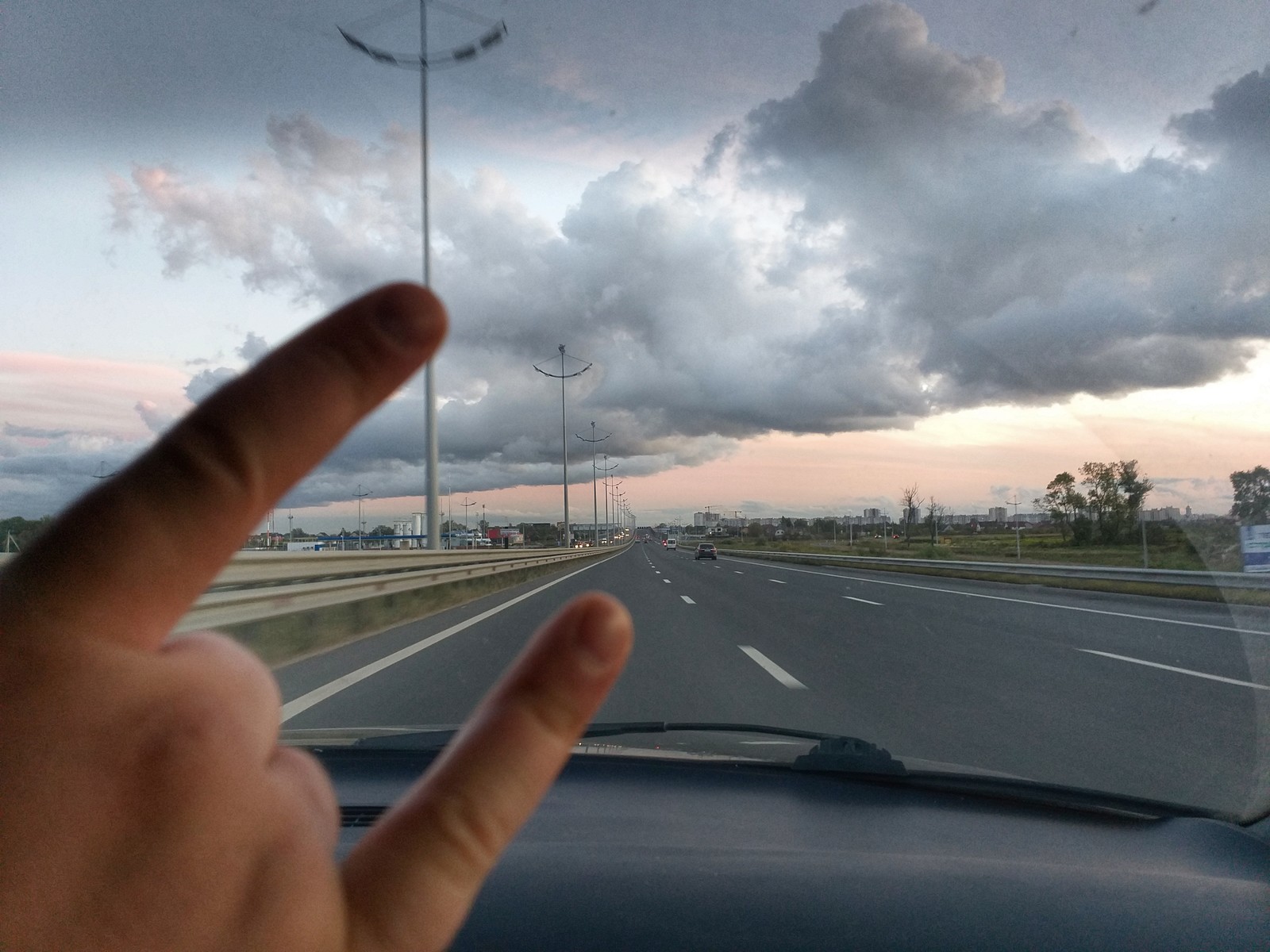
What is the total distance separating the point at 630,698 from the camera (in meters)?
7.35

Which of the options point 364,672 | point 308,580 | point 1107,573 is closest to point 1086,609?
point 1107,573

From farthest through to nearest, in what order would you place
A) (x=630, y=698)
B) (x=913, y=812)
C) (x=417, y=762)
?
1. (x=630, y=698)
2. (x=417, y=762)
3. (x=913, y=812)

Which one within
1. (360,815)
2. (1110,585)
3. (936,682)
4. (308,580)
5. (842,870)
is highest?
(308,580)

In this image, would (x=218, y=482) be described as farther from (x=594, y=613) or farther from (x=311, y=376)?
(x=594, y=613)

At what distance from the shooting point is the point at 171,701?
729 millimetres

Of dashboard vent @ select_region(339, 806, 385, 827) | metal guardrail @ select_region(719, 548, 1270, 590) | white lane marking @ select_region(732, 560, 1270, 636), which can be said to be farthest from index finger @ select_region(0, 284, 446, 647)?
white lane marking @ select_region(732, 560, 1270, 636)

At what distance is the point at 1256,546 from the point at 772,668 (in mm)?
4257

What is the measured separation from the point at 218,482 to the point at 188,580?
89mm

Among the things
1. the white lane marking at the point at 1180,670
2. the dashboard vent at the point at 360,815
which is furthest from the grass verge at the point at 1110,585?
the dashboard vent at the point at 360,815

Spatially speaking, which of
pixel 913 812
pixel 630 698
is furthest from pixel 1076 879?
pixel 630 698

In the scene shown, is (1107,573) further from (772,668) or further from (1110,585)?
(772,668)

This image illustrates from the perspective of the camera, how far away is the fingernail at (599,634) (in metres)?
0.83

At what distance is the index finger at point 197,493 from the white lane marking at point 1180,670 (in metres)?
9.72

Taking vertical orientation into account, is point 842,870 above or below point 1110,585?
above
